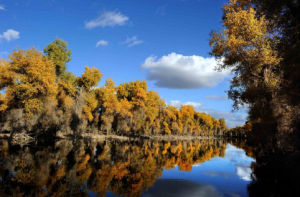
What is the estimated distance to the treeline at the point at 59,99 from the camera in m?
25.2

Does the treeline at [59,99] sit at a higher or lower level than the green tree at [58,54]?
lower

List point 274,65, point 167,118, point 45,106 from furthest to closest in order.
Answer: point 167,118
point 45,106
point 274,65

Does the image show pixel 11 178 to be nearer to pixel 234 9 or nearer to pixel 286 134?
pixel 286 134

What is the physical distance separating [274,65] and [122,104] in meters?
41.5

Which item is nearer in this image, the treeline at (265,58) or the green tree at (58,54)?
the treeline at (265,58)

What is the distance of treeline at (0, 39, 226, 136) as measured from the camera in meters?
25.2

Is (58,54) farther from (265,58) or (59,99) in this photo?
(265,58)

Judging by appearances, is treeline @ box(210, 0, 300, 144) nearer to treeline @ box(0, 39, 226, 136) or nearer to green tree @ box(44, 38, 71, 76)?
treeline @ box(0, 39, 226, 136)

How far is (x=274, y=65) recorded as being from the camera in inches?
648

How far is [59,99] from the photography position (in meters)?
39.4

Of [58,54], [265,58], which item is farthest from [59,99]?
[265,58]

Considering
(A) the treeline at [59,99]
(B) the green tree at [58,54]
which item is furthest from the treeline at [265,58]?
(B) the green tree at [58,54]

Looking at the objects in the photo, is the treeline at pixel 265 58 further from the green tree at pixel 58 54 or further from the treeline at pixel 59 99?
the green tree at pixel 58 54

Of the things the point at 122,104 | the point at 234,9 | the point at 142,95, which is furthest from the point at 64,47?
the point at 234,9
